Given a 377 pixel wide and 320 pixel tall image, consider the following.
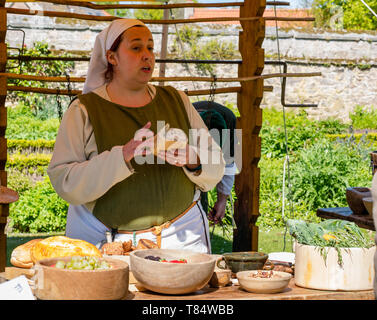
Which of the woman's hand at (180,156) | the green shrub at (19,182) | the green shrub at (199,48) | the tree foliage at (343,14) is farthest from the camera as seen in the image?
the tree foliage at (343,14)

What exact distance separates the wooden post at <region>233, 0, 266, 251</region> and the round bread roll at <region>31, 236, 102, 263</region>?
2.06 metres

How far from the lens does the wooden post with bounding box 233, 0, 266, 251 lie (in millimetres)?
3889

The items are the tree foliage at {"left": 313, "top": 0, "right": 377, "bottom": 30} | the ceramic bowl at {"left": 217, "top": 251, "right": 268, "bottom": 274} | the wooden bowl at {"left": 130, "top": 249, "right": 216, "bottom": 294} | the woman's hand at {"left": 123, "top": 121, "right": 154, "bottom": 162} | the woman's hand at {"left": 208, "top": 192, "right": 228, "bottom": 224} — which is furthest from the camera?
the tree foliage at {"left": 313, "top": 0, "right": 377, "bottom": 30}

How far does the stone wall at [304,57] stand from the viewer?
12086 millimetres

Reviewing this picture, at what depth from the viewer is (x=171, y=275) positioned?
1.82 meters

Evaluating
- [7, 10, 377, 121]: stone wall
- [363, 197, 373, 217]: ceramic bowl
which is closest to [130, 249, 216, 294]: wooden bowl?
[363, 197, 373, 217]: ceramic bowl

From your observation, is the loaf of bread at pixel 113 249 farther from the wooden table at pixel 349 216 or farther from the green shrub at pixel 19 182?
the green shrub at pixel 19 182

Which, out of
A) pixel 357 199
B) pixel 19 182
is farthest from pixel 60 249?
pixel 19 182

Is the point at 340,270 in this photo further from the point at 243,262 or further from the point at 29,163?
the point at 29,163

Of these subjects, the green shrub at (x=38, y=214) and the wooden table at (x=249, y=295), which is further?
the green shrub at (x=38, y=214)

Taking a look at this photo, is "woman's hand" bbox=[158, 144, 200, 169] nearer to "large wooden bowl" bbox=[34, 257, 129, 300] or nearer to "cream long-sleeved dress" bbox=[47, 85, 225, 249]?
"cream long-sleeved dress" bbox=[47, 85, 225, 249]

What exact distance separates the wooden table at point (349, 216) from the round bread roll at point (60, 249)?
216 centimetres

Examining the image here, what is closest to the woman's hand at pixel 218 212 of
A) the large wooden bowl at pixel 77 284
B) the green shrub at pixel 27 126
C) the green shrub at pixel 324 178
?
the large wooden bowl at pixel 77 284

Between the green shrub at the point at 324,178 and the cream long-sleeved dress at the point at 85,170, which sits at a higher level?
the cream long-sleeved dress at the point at 85,170
